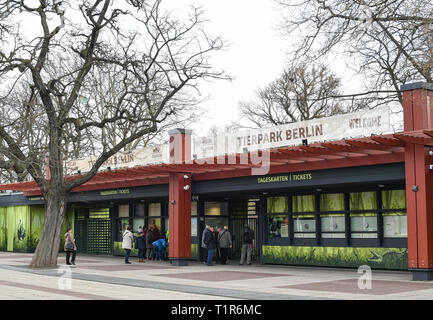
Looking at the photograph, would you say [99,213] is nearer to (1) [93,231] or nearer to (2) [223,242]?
(1) [93,231]

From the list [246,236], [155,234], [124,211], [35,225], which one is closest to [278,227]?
[246,236]

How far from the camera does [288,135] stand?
19750 mm

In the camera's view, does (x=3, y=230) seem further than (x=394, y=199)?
Yes

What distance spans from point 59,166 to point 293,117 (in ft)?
68.2

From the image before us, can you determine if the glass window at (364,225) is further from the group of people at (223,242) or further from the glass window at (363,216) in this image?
the group of people at (223,242)

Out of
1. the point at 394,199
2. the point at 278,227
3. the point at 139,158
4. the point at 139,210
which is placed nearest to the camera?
the point at 394,199

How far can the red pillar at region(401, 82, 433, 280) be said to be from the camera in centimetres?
1630

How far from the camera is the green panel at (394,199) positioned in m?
19.3

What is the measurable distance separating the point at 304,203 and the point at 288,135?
135 inches

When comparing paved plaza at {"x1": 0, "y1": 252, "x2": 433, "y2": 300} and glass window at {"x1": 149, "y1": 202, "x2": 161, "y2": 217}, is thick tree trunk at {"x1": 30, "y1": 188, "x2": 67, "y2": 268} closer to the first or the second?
paved plaza at {"x1": 0, "y1": 252, "x2": 433, "y2": 300}

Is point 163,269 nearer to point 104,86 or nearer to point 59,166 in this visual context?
point 59,166

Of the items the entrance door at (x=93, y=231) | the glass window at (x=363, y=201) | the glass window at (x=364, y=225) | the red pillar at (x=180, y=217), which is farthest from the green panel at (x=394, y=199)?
the entrance door at (x=93, y=231)

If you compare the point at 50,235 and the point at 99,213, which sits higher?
the point at 99,213

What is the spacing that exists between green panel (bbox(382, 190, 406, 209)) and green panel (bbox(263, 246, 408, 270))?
1328 mm
